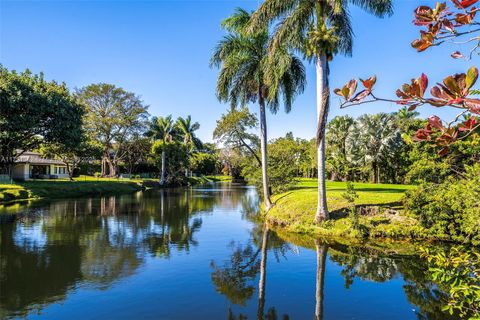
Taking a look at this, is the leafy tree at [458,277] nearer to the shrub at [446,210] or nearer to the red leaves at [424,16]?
the red leaves at [424,16]

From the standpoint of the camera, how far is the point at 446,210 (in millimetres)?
13375

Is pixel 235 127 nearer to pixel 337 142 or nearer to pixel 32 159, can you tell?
pixel 337 142

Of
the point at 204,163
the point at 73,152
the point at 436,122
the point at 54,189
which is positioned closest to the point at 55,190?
the point at 54,189

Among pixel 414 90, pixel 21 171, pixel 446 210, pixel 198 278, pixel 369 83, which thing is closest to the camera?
pixel 414 90

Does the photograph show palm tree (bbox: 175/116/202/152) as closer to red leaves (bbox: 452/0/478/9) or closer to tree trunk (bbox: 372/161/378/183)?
tree trunk (bbox: 372/161/378/183)

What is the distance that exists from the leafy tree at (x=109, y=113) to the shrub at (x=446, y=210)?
A: 49553 millimetres

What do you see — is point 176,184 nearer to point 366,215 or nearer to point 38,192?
point 38,192

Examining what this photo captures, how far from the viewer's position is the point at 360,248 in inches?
518

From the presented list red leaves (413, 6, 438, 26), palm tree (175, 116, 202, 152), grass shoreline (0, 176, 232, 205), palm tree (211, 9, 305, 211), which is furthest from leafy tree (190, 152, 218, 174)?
red leaves (413, 6, 438, 26)

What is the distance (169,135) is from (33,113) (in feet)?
109

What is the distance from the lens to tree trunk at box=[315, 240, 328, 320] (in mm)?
7768

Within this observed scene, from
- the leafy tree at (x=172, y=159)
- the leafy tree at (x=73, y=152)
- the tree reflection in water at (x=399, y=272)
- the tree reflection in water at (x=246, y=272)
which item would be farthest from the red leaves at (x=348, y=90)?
the leafy tree at (x=172, y=159)

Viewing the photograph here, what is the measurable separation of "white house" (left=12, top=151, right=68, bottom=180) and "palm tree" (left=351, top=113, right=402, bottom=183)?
161 ft

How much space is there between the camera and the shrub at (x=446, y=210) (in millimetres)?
12516
